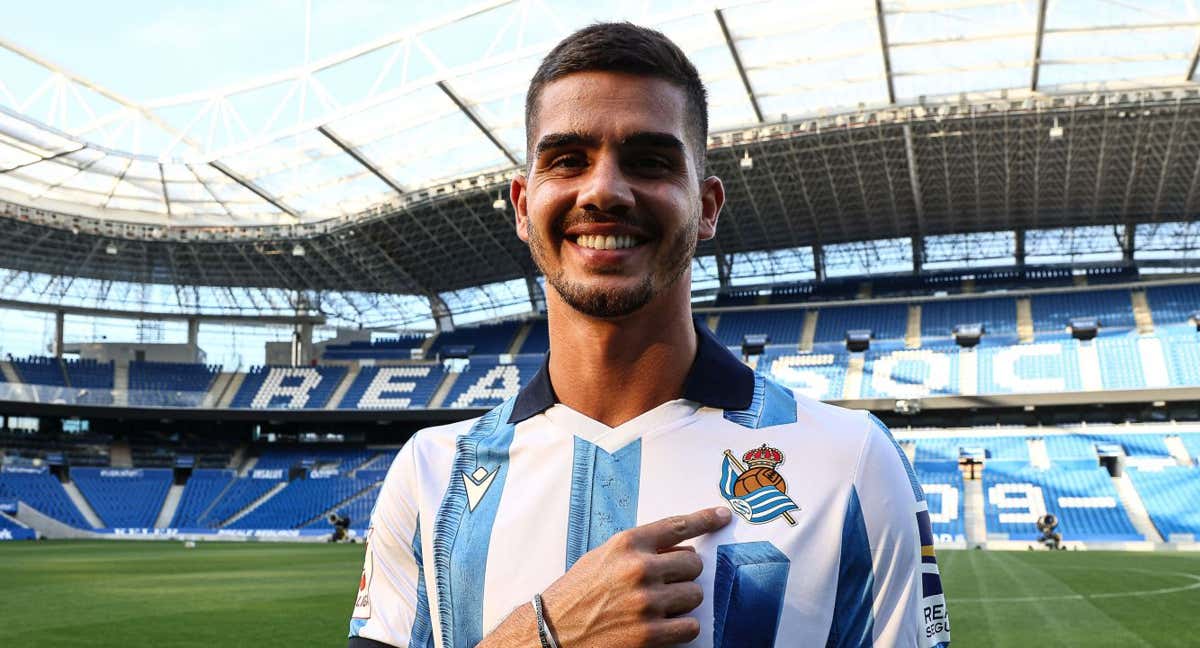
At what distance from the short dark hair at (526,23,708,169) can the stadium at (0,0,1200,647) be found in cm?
940

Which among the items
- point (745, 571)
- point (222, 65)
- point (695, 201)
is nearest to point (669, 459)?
point (745, 571)

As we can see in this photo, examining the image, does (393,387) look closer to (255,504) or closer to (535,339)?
(535,339)

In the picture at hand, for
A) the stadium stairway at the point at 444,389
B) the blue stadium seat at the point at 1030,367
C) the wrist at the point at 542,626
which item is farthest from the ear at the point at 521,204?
the stadium stairway at the point at 444,389

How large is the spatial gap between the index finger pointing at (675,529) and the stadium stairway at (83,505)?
1897 inches

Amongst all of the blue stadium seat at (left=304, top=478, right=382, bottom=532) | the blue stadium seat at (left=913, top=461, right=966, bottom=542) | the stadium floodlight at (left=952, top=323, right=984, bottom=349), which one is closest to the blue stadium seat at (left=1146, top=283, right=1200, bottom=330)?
the stadium floodlight at (left=952, top=323, right=984, bottom=349)

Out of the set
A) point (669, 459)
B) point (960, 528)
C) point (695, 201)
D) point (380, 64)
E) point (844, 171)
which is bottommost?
point (669, 459)

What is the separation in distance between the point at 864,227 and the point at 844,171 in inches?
330

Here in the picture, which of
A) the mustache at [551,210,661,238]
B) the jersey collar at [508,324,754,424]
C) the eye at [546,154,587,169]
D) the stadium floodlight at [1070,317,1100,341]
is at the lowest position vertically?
the jersey collar at [508,324,754,424]

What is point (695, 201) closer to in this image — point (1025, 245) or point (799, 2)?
point (799, 2)

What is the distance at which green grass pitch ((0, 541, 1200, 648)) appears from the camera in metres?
10.9

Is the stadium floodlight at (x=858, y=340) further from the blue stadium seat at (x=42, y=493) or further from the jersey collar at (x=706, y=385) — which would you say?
the jersey collar at (x=706, y=385)

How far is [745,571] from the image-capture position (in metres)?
1.93

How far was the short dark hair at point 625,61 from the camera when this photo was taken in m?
2.14

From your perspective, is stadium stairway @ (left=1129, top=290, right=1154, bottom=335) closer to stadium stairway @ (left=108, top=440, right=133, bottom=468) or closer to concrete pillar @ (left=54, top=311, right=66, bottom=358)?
stadium stairway @ (left=108, top=440, right=133, bottom=468)
